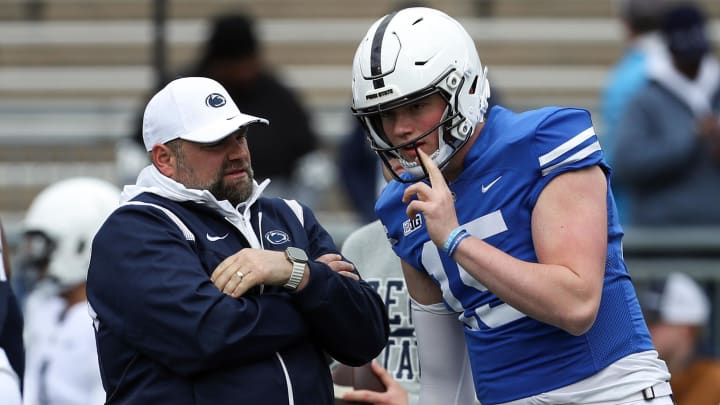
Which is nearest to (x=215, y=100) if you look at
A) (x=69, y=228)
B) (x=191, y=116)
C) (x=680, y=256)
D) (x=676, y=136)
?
(x=191, y=116)

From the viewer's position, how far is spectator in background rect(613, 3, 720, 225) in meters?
8.22

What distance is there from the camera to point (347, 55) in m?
12.0

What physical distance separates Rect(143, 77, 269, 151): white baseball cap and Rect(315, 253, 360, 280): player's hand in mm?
456

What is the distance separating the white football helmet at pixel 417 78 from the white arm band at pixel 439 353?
514mm

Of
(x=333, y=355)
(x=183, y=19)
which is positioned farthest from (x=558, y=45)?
(x=333, y=355)

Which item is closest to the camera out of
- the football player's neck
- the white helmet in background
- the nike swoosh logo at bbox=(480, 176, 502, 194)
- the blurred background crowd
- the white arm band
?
the nike swoosh logo at bbox=(480, 176, 502, 194)

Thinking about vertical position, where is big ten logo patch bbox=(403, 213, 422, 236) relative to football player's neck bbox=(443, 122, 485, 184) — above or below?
below

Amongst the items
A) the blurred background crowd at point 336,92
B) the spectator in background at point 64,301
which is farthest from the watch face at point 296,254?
the blurred background crowd at point 336,92

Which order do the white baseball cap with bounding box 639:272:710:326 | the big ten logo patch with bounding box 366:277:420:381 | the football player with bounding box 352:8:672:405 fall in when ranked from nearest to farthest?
the football player with bounding box 352:8:672:405
the big ten logo patch with bounding box 366:277:420:381
the white baseball cap with bounding box 639:272:710:326

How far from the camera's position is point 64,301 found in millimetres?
6531

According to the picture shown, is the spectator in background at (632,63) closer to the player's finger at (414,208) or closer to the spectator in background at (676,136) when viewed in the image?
the spectator in background at (676,136)

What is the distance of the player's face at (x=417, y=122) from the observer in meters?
4.11

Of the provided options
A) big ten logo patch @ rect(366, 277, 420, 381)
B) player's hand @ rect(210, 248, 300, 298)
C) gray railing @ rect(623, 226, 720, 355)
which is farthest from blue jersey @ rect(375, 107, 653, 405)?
gray railing @ rect(623, 226, 720, 355)

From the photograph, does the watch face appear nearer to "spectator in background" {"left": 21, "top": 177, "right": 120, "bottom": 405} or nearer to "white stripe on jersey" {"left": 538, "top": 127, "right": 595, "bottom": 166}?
"white stripe on jersey" {"left": 538, "top": 127, "right": 595, "bottom": 166}
